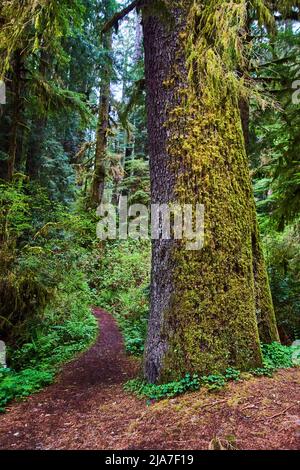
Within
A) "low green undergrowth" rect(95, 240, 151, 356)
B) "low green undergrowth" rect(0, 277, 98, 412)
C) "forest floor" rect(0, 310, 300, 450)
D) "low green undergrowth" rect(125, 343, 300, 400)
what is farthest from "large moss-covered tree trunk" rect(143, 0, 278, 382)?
"low green undergrowth" rect(95, 240, 151, 356)

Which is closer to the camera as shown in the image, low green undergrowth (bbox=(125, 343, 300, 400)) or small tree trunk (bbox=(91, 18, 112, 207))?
low green undergrowth (bbox=(125, 343, 300, 400))

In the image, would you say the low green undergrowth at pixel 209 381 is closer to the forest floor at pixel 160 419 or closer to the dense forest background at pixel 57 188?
the forest floor at pixel 160 419

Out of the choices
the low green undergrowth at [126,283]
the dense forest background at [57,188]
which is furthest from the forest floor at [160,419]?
the low green undergrowth at [126,283]

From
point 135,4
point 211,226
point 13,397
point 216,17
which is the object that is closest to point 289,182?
point 211,226

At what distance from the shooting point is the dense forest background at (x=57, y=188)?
17.7ft

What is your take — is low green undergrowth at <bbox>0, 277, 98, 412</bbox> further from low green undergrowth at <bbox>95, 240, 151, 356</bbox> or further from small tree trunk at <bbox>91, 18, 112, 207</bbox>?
small tree trunk at <bbox>91, 18, 112, 207</bbox>

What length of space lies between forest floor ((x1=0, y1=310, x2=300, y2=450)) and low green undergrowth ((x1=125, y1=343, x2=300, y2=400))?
0.32 ft

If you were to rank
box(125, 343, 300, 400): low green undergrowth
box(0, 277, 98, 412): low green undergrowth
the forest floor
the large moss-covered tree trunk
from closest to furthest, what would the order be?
the forest floor
box(125, 343, 300, 400): low green undergrowth
the large moss-covered tree trunk
box(0, 277, 98, 412): low green undergrowth

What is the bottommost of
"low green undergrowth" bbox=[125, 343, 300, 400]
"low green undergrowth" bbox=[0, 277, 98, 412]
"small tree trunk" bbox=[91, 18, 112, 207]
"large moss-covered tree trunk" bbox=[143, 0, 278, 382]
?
"low green undergrowth" bbox=[0, 277, 98, 412]

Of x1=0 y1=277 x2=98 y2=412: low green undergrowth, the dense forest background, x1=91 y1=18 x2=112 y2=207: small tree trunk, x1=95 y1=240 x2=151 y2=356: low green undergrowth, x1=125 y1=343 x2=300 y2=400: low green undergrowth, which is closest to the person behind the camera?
x1=125 y1=343 x2=300 y2=400: low green undergrowth

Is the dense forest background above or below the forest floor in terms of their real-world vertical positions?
above

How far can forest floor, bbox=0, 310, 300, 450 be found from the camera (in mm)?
2816

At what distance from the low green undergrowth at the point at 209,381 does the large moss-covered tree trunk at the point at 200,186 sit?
0.10m

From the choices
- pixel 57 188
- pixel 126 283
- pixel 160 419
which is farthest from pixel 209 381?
pixel 57 188
